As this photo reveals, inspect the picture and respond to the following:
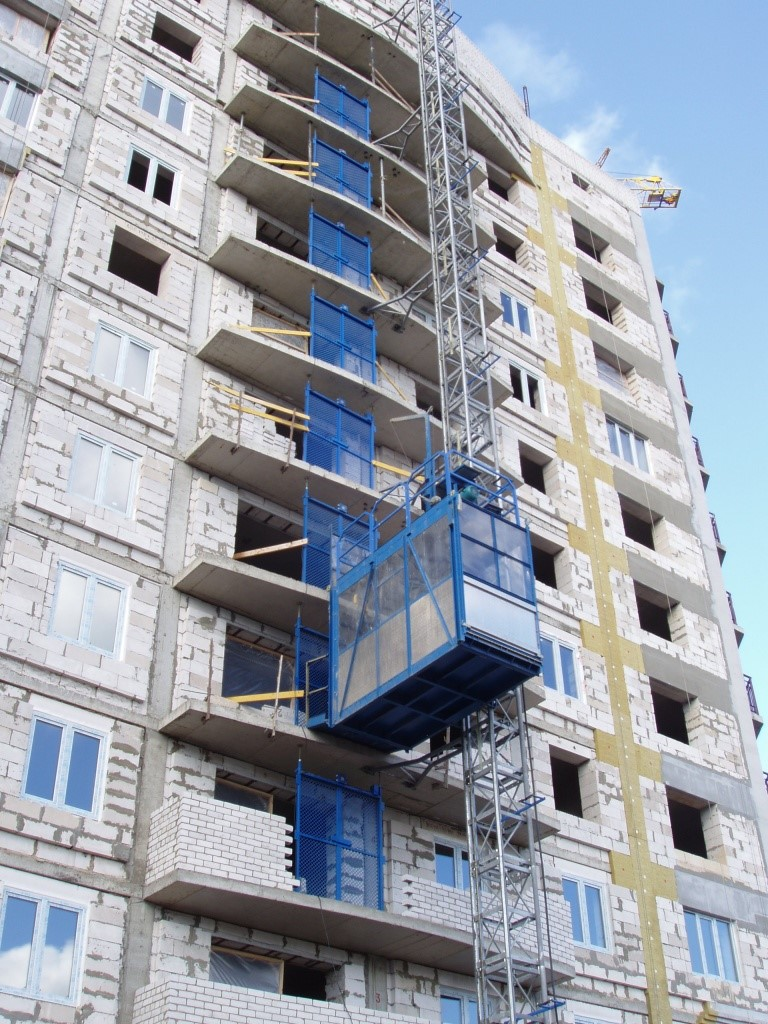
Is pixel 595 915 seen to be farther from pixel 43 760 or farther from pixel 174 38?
pixel 174 38

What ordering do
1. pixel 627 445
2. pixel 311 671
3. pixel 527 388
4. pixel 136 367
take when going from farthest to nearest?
pixel 627 445 < pixel 527 388 < pixel 136 367 < pixel 311 671

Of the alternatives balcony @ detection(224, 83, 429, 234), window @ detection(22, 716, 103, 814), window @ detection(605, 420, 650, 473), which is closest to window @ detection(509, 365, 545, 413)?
window @ detection(605, 420, 650, 473)

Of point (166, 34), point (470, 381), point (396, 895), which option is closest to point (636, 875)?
point (396, 895)

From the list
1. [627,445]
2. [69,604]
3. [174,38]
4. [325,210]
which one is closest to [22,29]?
[174,38]

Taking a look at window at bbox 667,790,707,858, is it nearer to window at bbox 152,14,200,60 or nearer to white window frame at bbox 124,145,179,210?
white window frame at bbox 124,145,179,210

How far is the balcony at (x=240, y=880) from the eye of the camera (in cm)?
1867

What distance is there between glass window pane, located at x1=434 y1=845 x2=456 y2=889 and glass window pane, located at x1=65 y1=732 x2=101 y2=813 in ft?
24.5

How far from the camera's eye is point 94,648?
68.3ft

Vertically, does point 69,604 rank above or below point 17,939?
above

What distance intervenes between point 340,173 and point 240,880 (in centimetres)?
1956

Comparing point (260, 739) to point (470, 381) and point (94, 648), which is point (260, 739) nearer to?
point (94, 648)

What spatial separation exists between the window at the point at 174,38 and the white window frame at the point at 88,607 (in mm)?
16055

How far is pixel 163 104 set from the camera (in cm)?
2962

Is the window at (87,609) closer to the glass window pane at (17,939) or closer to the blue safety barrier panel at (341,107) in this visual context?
the glass window pane at (17,939)
